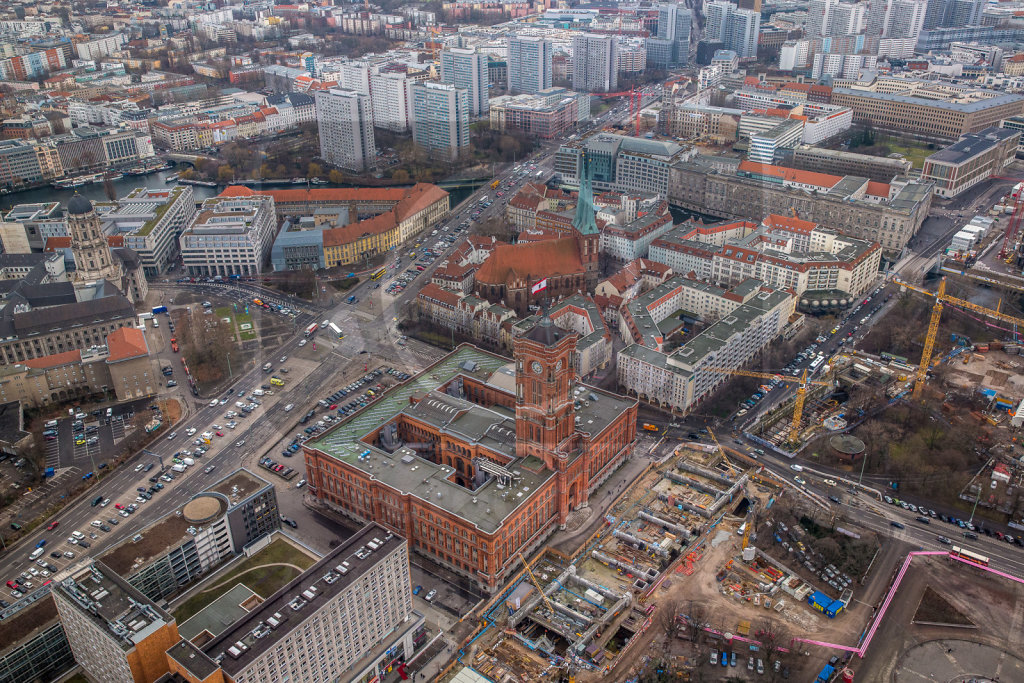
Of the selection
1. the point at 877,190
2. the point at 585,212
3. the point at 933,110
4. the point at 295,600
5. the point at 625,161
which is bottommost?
the point at 295,600

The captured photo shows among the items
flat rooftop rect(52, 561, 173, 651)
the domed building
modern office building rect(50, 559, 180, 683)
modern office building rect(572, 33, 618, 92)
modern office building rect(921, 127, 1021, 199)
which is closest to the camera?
modern office building rect(50, 559, 180, 683)

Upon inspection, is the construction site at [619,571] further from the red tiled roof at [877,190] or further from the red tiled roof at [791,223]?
the red tiled roof at [877,190]

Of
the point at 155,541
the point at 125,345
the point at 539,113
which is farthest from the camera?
the point at 539,113

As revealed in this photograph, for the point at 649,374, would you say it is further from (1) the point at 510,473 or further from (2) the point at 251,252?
(2) the point at 251,252

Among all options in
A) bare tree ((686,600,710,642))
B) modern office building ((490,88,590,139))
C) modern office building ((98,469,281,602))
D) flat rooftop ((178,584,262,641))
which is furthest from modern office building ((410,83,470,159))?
bare tree ((686,600,710,642))

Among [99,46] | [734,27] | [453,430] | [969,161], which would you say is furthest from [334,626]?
[734,27]

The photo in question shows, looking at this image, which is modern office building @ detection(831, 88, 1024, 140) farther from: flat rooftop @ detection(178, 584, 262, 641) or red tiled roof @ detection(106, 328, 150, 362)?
flat rooftop @ detection(178, 584, 262, 641)

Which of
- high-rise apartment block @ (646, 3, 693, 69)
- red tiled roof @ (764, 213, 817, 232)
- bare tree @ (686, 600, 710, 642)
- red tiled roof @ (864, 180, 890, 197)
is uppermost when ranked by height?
high-rise apartment block @ (646, 3, 693, 69)

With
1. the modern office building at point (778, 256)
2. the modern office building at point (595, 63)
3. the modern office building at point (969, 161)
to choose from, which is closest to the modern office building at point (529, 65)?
the modern office building at point (595, 63)

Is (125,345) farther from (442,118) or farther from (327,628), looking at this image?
(442,118)
